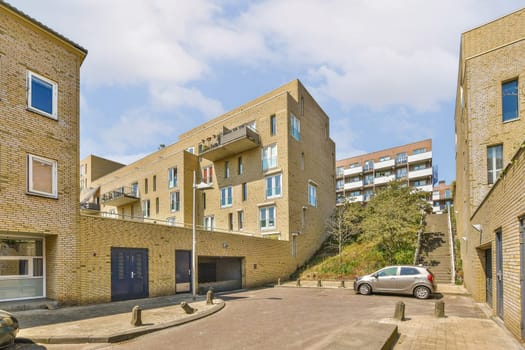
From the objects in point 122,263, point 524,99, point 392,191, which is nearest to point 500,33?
point 524,99

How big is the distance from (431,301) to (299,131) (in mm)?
18257

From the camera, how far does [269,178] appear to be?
2853 centimetres

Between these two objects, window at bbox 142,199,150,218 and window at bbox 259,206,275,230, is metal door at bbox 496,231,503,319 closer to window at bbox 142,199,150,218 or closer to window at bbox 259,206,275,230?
window at bbox 259,206,275,230

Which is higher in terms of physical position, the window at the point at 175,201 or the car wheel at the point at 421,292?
the window at the point at 175,201

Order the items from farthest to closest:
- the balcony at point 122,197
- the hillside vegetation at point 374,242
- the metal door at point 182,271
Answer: the balcony at point 122,197, the hillside vegetation at point 374,242, the metal door at point 182,271

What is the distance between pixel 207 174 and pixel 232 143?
5.80 meters

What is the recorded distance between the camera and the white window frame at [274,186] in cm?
2758

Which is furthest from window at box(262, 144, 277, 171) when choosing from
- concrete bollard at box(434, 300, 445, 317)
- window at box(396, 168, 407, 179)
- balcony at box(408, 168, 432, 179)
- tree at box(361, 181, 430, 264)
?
window at box(396, 168, 407, 179)

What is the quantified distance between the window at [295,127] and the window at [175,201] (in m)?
12.1

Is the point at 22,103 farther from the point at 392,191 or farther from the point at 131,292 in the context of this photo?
the point at 392,191

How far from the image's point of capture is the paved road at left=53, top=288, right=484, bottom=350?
794 cm

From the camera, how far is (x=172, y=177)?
110 feet

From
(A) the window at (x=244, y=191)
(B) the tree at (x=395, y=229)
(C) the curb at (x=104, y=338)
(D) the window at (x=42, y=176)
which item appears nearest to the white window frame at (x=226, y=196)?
(A) the window at (x=244, y=191)

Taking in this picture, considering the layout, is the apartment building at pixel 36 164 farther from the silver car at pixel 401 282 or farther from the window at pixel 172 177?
the window at pixel 172 177
